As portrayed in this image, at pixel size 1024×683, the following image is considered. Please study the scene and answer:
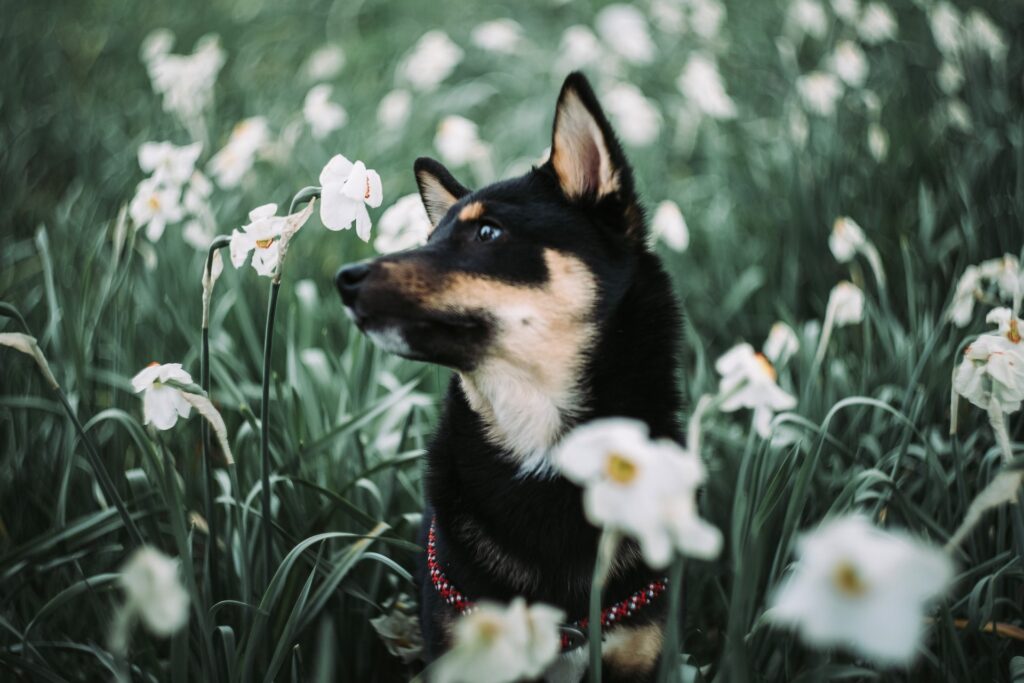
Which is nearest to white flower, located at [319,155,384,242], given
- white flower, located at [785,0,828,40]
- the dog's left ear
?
the dog's left ear

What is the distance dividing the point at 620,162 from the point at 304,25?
6692 millimetres

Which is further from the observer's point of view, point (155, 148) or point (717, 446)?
point (717, 446)

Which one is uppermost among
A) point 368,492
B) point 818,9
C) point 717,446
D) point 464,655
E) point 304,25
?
point 304,25

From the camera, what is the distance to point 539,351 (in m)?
1.86

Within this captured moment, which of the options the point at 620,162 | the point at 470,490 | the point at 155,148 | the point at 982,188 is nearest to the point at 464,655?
the point at 470,490

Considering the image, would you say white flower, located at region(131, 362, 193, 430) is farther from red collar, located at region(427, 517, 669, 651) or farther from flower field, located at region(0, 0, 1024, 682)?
red collar, located at region(427, 517, 669, 651)

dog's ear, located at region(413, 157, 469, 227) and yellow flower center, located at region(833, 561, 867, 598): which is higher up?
dog's ear, located at region(413, 157, 469, 227)

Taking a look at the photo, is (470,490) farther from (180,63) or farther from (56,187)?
(56,187)

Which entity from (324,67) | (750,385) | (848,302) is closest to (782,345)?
A: (848,302)

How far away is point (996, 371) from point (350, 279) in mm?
1367

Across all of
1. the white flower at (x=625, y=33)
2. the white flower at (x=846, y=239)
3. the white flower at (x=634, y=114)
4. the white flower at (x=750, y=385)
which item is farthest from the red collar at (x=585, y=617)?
the white flower at (x=625, y=33)

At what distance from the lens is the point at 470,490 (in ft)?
6.37

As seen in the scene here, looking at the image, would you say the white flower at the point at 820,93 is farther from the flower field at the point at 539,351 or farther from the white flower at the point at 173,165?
the white flower at the point at 173,165

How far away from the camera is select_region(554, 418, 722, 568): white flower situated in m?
0.98
